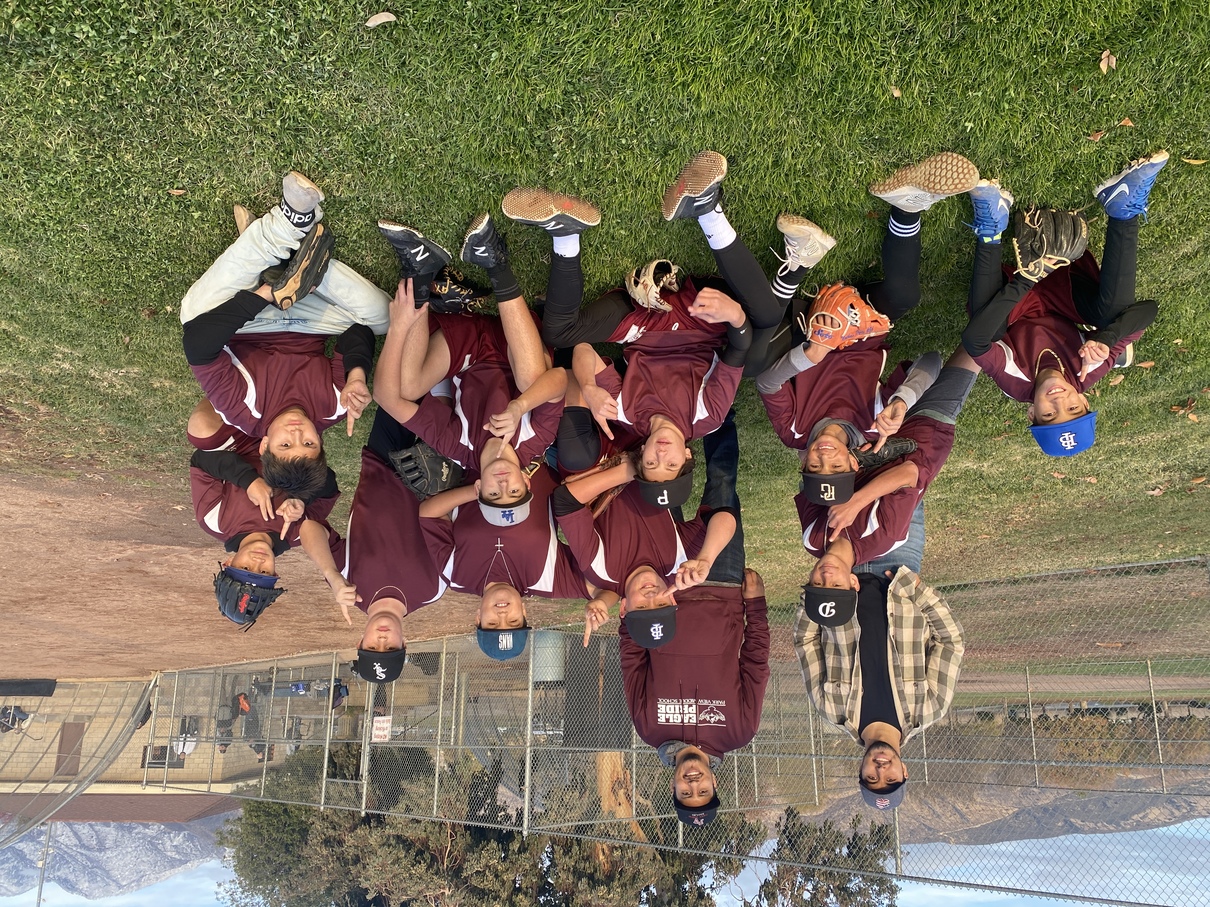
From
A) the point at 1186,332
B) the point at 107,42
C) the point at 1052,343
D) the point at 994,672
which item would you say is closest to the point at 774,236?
the point at 1052,343

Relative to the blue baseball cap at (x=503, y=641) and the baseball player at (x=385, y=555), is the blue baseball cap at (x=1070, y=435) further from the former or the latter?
the baseball player at (x=385, y=555)

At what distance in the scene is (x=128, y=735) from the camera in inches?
516

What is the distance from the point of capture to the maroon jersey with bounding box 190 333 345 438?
4.16 metres

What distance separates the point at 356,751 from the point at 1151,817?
12.1m

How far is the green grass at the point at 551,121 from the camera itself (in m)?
3.56

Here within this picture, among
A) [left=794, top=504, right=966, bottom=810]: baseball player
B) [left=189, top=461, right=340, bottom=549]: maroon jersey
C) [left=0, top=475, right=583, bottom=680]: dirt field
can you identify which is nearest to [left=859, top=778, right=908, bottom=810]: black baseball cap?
[left=794, top=504, right=966, bottom=810]: baseball player

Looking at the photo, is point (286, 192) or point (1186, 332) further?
point (1186, 332)

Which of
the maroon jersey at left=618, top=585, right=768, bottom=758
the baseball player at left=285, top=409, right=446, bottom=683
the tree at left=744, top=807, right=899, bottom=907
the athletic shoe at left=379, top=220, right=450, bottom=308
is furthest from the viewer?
the tree at left=744, top=807, right=899, bottom=907

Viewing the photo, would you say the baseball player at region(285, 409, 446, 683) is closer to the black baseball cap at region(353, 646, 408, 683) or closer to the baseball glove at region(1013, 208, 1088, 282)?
the black baseball cap at region(353, 646, 408, 683)

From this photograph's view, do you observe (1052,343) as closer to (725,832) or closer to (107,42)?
(107,42)

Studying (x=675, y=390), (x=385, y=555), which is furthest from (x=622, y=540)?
(x=385, y=555)

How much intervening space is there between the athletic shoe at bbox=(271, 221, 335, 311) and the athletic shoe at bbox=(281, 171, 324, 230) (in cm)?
8

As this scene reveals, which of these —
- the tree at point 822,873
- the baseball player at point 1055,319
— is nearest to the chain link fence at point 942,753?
the tree at point 822,873

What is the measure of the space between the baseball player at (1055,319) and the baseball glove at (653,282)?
1787 millimetres
